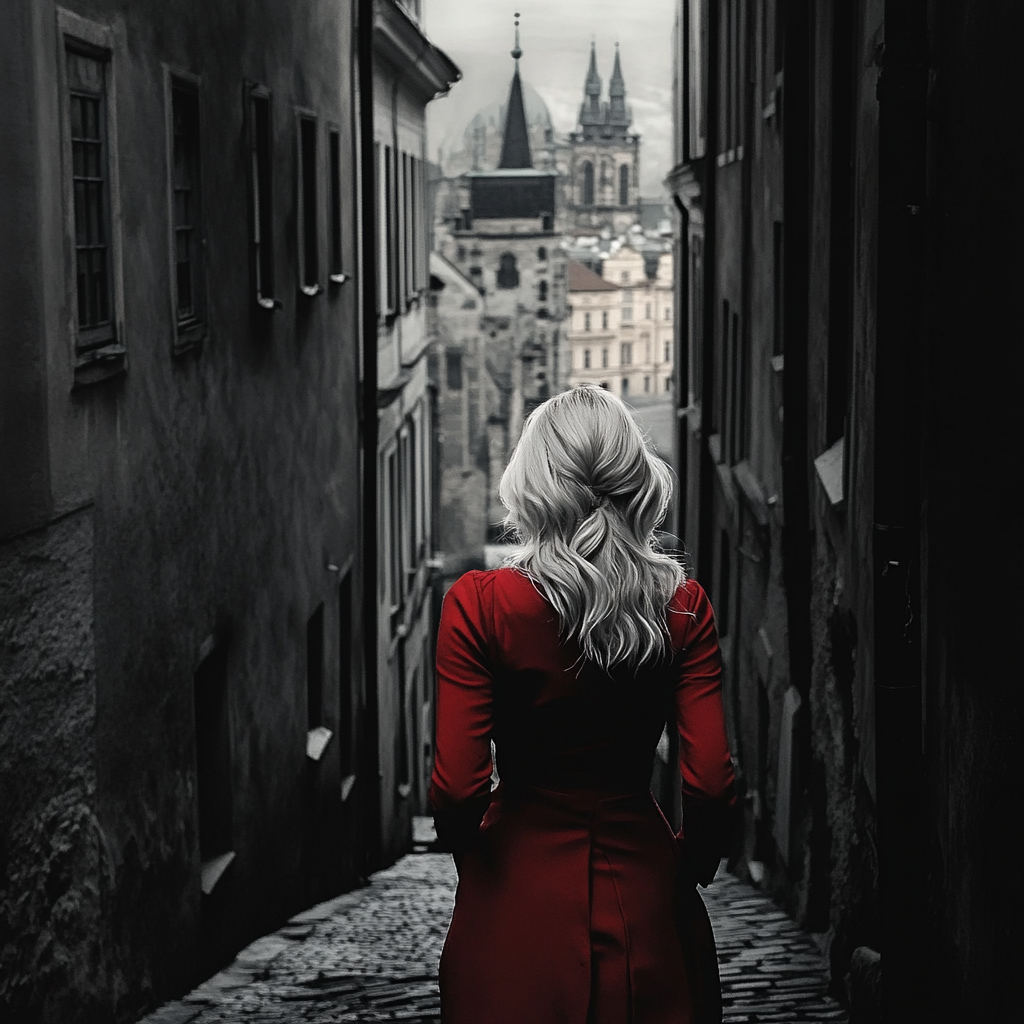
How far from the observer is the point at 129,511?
616cm

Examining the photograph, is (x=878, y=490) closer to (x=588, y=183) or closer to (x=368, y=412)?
(x=368, y=412)

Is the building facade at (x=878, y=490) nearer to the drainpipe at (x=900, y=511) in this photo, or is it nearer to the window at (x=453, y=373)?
the drainpipe at (x=900, y=511)

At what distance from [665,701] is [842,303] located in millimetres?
5002

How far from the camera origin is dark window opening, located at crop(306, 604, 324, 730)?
446 inches

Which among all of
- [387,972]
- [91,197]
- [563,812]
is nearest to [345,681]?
[387,972]

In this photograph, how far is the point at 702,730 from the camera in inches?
113

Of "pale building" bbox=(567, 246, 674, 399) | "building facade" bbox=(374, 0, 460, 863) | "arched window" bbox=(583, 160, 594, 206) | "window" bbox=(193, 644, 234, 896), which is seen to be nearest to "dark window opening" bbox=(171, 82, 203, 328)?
"window" bbox=(193, 644, 234, 896)

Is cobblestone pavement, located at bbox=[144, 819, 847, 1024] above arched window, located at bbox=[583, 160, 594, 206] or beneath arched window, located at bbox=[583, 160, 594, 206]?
beneath

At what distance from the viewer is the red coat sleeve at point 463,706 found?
109 inches

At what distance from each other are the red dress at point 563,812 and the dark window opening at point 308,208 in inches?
321

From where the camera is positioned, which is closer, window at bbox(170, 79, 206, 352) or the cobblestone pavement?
the cobblestone pavement

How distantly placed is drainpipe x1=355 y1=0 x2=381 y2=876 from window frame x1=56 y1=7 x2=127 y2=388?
739cm

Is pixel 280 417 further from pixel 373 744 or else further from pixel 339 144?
pixel 373 744

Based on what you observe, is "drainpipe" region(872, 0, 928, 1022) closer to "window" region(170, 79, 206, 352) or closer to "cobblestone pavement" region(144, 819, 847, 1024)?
"cobblestone pavement" region(144, 819, 847, 1024)
